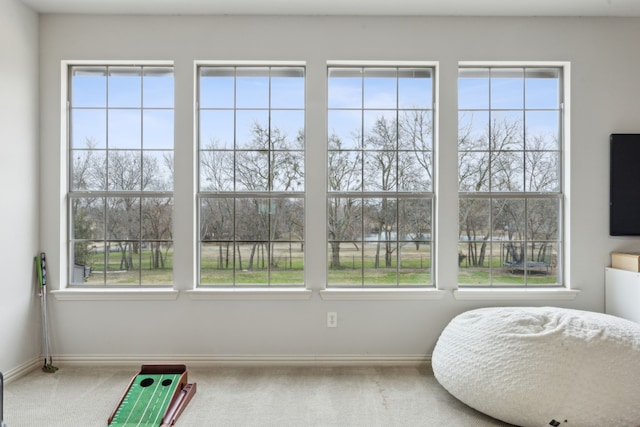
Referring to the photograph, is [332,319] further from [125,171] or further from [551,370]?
[125,171]

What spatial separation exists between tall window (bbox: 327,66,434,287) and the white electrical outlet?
243 mm

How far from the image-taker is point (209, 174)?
319 cm

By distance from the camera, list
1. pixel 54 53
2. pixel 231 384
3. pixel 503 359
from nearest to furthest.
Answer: pixel 503 359 < pixel 231 384 < pixel 54 53

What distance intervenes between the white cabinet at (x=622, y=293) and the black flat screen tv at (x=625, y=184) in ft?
1.11

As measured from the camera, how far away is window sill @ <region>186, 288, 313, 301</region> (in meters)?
3.05

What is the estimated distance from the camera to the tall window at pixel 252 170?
319 centimetres

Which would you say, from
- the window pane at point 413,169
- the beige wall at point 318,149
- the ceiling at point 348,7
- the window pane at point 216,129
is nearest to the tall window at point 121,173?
the beige wall at point 318,149

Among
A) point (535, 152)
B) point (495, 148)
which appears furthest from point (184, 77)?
point (535, 152)

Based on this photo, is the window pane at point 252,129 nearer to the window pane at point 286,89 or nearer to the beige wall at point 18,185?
the window pane at point 286,89

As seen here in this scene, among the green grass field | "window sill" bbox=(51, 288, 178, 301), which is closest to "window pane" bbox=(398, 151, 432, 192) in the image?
the green grass field

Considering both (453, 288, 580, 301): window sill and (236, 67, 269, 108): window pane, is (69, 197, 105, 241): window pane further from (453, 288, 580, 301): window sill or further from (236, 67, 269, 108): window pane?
(453, 288, 580, 301): window sill

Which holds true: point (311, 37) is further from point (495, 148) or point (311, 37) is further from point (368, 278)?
point (368, 278)

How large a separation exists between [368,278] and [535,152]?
66.2 inches

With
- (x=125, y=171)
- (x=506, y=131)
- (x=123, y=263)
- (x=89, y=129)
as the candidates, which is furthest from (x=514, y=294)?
(x=89, y=129)
